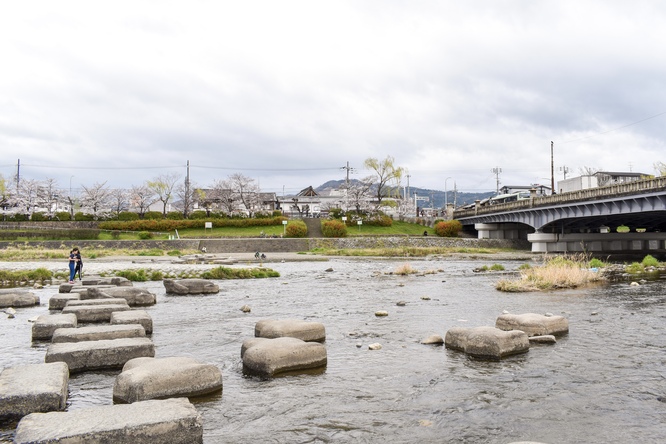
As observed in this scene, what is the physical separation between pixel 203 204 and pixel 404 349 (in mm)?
115159

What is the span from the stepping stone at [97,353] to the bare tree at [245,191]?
299ft

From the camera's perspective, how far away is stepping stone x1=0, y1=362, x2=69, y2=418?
6582 mm

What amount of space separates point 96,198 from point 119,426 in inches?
4285

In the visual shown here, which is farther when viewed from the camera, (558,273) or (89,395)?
(558,273)

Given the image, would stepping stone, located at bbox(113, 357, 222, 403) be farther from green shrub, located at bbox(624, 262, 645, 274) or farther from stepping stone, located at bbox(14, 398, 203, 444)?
green shrub, located at bbox(624, 262, 645, 274)

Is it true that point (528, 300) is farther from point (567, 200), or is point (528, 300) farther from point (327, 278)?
point (567, 200)

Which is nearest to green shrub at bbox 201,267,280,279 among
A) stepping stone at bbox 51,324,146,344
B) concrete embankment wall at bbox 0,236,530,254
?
stepping stone at bbox 51,324,146,344

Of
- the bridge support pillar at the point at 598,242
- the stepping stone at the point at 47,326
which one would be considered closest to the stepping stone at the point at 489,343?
the stepping stone at the point at 47,326

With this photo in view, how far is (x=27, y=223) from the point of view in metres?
78.6

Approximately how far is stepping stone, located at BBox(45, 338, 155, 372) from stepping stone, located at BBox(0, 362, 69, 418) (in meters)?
1.50

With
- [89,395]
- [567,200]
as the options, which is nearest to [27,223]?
[567,200]

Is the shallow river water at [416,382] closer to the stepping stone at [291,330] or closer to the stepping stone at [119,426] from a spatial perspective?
the stepping stone at [291,330]

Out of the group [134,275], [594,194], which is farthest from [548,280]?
[594,194]

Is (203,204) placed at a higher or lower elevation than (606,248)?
higher
